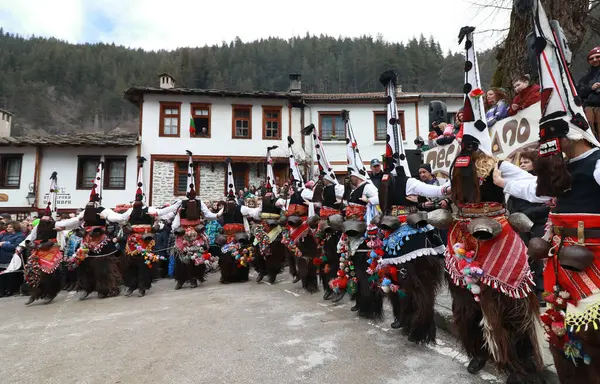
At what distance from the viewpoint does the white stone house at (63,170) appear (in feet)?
61.0

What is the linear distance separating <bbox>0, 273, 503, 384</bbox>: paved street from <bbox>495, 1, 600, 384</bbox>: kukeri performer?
1107 millimetres

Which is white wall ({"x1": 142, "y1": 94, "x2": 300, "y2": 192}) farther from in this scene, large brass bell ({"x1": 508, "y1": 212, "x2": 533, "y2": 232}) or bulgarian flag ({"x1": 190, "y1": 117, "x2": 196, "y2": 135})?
large brass bell ({"x1": 508, "y1": 212, "x2": 533, "y2": 232})

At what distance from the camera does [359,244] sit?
4902 mm

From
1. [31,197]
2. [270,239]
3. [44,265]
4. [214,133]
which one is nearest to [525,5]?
[270,239]

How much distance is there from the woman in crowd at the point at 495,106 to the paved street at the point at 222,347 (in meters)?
3.27

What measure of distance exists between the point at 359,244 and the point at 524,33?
5979 mm

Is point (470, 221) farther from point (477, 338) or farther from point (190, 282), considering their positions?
point (190, 282)

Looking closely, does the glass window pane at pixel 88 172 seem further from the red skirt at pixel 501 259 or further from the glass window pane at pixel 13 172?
the red skirt at pixel 501 259

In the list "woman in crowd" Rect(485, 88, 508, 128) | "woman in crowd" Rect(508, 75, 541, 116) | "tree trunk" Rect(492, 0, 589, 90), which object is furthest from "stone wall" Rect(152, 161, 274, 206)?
"woman in crowd" Rect(508, 75, 541, 116)

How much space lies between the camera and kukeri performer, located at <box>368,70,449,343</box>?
385 centimetres

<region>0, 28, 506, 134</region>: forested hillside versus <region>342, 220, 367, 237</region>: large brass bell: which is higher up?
<region>0, 28, 506, 134</region>: forested hillside

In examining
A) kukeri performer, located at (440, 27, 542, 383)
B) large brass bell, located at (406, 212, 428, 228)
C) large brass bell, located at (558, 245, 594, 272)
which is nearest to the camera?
large brass bell, located at (558, 245, 594, 272)

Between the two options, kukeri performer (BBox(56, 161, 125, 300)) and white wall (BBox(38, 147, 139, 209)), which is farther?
white wall (BBox(38, 147, 139, 209))

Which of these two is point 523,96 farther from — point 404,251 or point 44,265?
point 44,265
